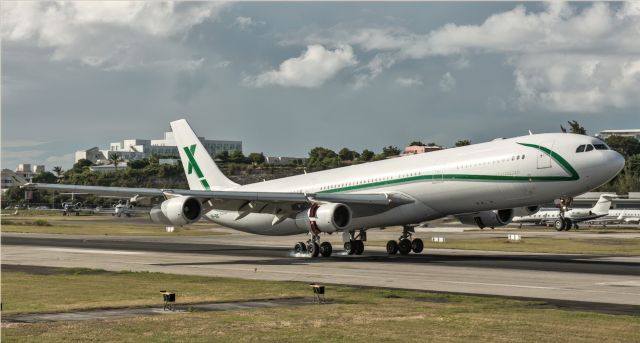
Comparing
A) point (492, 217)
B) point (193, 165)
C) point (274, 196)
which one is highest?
point (193, 165)

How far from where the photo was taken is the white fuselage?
4250cm

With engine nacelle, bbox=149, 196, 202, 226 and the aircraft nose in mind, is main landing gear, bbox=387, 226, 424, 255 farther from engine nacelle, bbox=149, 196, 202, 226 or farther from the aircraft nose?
the aircraft nose

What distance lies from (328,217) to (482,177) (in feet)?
27.6

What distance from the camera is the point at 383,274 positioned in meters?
37.1

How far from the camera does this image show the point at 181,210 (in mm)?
45344

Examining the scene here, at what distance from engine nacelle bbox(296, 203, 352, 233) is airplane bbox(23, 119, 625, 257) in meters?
0.05

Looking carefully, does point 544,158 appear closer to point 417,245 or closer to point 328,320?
point 417,245

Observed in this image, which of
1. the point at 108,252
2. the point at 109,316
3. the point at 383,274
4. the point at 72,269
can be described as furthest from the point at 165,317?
the point at 108,252

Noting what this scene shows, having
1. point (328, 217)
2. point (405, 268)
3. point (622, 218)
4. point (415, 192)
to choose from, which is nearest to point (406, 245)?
point (415, 192)

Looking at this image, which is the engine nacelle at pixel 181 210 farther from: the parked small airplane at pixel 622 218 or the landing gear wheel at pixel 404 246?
the parked small airplane at pixel 622 218

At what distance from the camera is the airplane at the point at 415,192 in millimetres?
42750

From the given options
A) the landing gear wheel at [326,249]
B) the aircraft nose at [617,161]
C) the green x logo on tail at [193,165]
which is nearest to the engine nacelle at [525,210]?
the aircraft nose at [617,161]

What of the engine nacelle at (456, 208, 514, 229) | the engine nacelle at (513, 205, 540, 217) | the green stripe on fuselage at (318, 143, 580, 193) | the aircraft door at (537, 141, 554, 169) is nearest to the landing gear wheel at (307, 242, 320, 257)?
the green stripe on fuselage at (318, 143, 580, 193)

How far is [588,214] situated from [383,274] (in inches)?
3795
